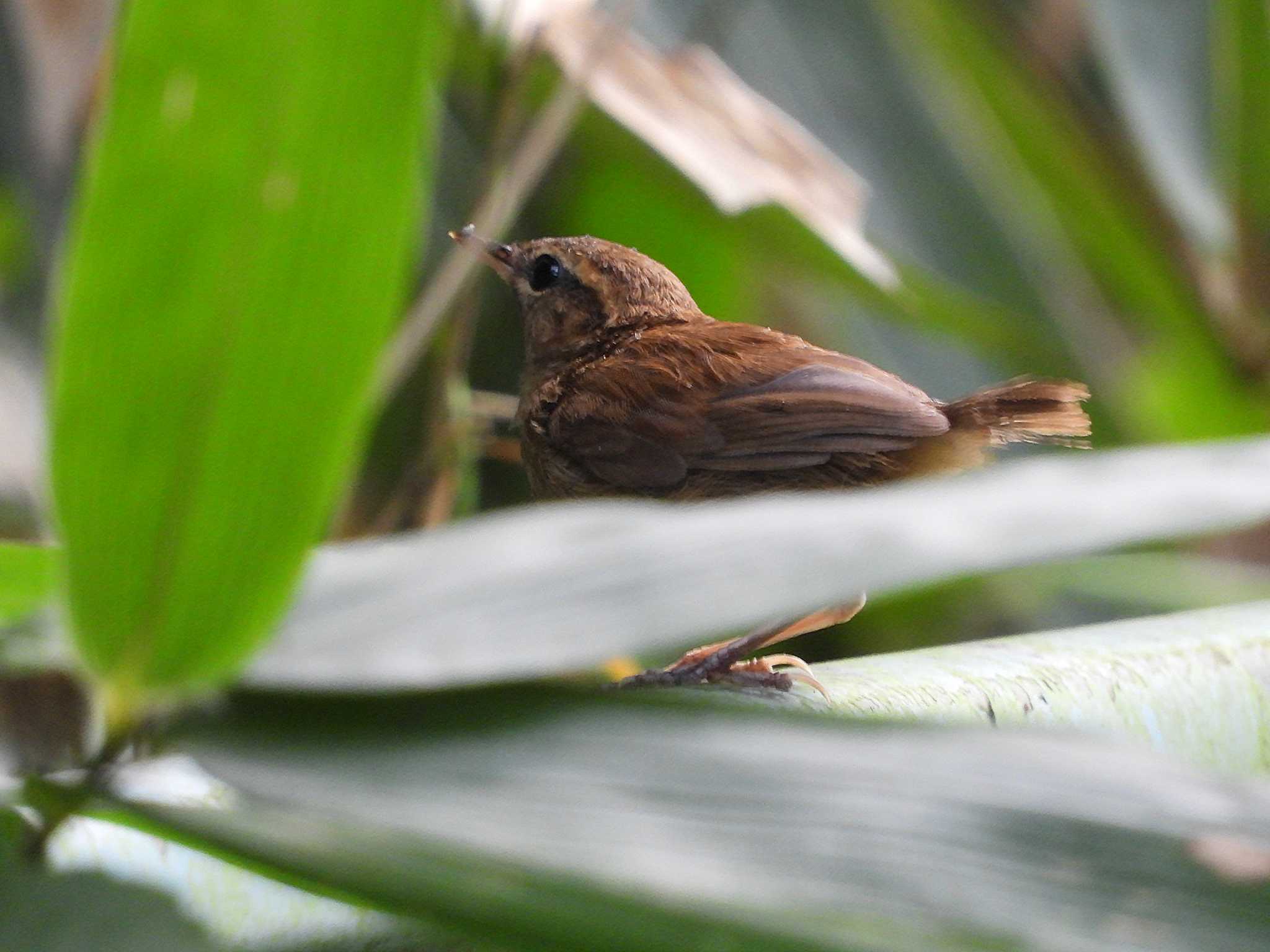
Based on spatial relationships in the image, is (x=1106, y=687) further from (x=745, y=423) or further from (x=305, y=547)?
(x=305, y=547)

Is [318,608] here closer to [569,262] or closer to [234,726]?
[234,726]

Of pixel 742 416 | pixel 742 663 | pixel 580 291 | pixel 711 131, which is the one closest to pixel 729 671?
pixel 742 663

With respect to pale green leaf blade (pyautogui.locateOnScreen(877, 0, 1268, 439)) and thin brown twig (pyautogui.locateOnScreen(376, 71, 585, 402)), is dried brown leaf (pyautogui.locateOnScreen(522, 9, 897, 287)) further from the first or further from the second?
pale green leaf blade (pyautogui.locateOnScreen(877, 0, 1268, 439))

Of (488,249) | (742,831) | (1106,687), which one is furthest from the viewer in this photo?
(488,249)

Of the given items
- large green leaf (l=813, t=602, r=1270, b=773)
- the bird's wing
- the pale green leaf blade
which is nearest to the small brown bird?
the bird's wing

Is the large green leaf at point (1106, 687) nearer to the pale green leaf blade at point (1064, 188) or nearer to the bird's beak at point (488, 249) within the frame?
the bird's beak at point (488, 249)

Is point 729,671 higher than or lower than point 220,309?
lower

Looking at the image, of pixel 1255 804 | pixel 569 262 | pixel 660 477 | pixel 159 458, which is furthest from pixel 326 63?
pixel 569 262
